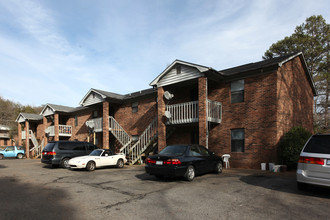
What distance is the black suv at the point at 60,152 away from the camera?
1498 centimetres

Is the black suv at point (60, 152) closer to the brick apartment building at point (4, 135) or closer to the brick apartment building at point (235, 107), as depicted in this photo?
the brick apartment building at point (235, 107)

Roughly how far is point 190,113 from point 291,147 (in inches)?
237

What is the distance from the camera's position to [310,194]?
6.88m

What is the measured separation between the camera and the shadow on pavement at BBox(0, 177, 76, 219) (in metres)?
5.09

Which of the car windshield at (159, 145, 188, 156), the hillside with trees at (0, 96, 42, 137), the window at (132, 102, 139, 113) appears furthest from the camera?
the hillside with trees at (0, 96, 42, 137)

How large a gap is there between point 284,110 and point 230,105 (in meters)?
3.13

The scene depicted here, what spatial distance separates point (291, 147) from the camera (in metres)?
12.2

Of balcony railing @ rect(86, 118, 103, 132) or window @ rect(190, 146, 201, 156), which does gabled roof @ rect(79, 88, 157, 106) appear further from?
window @ rect(190, 146, 201, 156)

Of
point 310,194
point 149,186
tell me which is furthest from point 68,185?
point 310,194

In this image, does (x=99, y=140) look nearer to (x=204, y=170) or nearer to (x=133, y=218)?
(x=204, y=170)

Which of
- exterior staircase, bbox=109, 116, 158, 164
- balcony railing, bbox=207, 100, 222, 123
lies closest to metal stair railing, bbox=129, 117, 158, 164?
exterior staircase, bbox=109, 116, 158, 164

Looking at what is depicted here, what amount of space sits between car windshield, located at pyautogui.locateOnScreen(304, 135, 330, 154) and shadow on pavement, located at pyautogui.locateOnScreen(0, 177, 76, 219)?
21.4ft

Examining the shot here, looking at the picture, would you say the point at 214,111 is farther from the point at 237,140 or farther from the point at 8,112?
the point at 8,112

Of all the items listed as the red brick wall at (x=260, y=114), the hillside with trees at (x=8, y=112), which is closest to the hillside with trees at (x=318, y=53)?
the red brick wall at (x=260, y=114)
